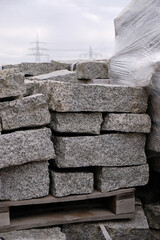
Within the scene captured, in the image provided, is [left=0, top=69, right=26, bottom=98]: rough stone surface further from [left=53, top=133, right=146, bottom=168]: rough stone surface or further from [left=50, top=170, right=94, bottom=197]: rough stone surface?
[left=50, top=170, right=94, bottom=197]: rough stone surface

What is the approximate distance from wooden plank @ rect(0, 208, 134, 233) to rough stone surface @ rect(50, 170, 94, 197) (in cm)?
26

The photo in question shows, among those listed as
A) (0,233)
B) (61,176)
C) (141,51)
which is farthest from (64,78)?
(0,233)

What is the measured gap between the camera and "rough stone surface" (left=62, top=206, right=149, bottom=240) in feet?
11.1

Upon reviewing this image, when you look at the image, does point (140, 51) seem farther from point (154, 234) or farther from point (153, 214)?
point (154, 234)

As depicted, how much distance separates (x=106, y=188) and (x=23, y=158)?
86cm

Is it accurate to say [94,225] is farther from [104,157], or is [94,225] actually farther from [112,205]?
[104,157]

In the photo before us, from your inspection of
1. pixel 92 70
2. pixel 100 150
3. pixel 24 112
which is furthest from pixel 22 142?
pixel 92 70

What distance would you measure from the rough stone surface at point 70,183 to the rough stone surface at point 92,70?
2.26 m

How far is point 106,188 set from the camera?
335cm

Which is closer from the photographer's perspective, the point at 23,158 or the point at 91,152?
the point at 23,158

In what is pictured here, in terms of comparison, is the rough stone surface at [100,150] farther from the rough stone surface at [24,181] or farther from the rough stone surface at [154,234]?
the rough stone surface at [154,234]

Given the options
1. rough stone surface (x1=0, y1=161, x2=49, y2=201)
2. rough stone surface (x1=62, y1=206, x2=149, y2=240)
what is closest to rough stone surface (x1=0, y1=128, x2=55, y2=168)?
rough stone surface (x1=0, y1=161, x2=49, y2=201)

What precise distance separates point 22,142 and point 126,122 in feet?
3.17

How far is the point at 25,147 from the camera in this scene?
9.71ft
